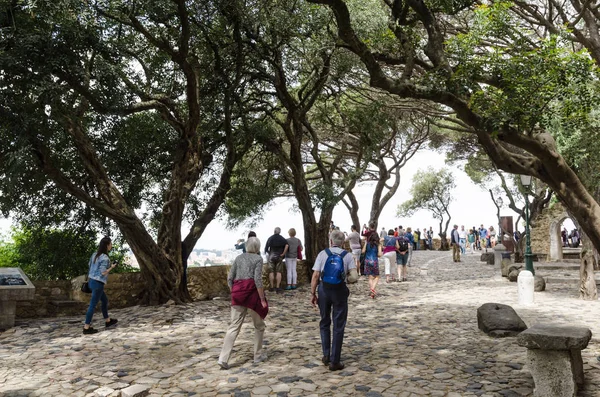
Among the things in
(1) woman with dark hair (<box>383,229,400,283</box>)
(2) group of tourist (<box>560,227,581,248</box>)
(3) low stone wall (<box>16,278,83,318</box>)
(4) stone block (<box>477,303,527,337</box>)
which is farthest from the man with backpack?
(2) group of tourist (<box>560,227,581,248</box>)

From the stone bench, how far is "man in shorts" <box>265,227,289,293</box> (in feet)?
31.9

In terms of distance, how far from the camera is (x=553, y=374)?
4871 mm

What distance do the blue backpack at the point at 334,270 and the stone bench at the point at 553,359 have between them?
221 cm

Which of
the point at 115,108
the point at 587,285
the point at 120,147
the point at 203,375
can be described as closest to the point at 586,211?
the point at 587,285

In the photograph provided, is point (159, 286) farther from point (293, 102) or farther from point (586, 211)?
point (586, 211)

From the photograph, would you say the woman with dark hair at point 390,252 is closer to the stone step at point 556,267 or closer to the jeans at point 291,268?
the jeans at point 291,268

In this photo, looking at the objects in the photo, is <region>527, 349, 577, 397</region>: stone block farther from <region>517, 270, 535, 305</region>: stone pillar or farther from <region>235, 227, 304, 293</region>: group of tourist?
<region>235, 227, 304, 293</region>: group of tourist

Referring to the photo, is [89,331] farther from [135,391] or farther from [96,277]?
[135,391]

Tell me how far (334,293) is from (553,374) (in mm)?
2599

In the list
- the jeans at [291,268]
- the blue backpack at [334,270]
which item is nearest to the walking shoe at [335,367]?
the blue backpack at [334,270]

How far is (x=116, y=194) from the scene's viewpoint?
1088cm

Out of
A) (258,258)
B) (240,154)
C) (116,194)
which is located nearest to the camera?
(258,258)

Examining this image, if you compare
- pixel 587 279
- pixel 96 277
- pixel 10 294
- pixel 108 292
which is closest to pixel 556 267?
pixel 587 279

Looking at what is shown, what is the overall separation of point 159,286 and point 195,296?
1.83m
